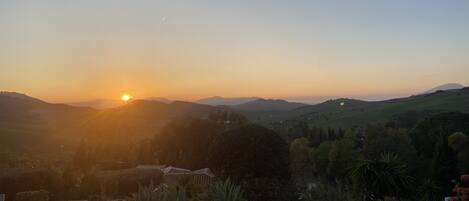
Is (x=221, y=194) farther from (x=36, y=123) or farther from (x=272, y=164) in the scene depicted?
(x=36, y=123)

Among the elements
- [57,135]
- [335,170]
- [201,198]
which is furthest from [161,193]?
[57,135]

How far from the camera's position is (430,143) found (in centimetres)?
4569

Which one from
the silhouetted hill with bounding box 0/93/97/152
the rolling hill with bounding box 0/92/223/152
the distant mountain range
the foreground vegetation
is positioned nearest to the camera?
the foreground vegetation

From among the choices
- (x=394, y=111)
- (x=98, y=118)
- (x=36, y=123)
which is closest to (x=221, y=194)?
(x=36, y=123)

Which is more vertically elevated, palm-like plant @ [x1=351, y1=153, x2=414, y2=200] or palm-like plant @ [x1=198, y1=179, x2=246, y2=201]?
palm-like plant @ [x1=198, y1=179, x2=246, y2=201]

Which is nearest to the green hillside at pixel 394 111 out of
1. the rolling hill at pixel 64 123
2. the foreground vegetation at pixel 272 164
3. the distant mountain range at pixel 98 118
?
the distant mountain range at pixel 98 118

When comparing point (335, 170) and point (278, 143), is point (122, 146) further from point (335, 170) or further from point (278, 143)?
point (278, 143)

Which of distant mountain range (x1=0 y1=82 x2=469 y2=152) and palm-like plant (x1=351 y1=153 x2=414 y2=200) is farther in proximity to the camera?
distant mountain range (x1=0 y1=82 x2=469 y2=152)

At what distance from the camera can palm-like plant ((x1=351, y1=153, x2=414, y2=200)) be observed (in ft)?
60.3

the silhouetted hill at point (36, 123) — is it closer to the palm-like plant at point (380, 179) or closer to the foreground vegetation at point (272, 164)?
the foreground vegetation at point (272, 164)

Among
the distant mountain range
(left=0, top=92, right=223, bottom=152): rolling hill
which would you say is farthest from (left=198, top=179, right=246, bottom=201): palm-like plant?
the distant mountain range

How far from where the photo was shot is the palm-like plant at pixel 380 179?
60.3ft

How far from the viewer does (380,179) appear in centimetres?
1838

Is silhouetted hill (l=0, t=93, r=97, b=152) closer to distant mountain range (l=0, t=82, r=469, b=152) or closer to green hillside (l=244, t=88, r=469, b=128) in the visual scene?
distant mountain range (l=0, t=82, r=469, b=152)
